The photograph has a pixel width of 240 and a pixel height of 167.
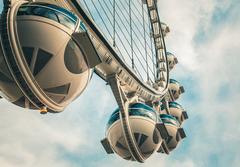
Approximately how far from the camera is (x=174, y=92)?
136ft

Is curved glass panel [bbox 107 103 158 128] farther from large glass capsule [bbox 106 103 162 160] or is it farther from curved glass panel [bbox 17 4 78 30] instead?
curved glass panel [bbox 17 4 78 30]

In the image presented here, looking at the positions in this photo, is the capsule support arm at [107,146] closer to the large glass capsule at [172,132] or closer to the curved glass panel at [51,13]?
the large glass capsule at [172,132]

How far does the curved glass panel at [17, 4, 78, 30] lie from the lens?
571 inches

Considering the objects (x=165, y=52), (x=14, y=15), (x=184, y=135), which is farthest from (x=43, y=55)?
(x=165, y=52)

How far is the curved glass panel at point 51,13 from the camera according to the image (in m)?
14.5

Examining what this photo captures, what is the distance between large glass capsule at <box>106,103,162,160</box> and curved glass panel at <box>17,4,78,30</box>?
28.6 feet

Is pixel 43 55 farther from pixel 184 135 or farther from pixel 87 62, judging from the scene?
pixel 184 135

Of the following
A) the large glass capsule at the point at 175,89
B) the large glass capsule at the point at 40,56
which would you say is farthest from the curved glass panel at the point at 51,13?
the large glass capsule at the point at 175,89

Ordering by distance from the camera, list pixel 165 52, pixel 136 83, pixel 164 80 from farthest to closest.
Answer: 1. pixel 165 52
2. pixel 164 80
3. pixel 136 83

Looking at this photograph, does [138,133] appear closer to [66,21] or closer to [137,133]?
[137,133]

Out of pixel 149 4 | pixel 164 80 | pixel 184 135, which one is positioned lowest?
pixel 184 135

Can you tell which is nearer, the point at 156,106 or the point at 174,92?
the point at 156,106

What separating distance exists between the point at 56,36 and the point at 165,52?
96.0 feet

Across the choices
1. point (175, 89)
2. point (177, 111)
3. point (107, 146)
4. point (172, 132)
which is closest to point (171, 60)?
point (175, 89)
